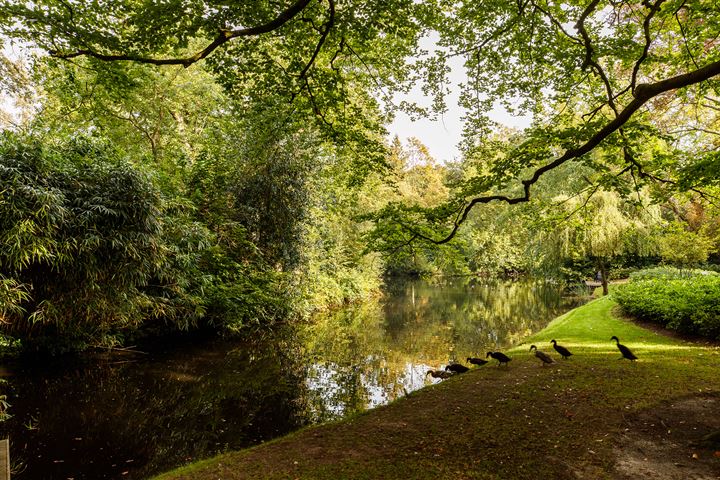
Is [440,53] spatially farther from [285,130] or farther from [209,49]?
[209,49]

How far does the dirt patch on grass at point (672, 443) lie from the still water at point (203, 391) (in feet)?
14.6

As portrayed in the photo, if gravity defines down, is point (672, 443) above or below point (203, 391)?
above

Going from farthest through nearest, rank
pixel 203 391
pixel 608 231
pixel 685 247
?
1. pixel 608 231
2. pixel 685 247
3. pixel 203 391

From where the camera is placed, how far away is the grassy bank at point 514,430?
4070 mm

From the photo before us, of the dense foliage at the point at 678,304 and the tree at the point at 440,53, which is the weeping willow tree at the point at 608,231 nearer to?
the dense foliage at the point at 678,304

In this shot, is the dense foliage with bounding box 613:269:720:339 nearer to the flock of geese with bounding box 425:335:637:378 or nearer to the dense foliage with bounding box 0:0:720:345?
the dense foliage with bounding box 0:0:720:345

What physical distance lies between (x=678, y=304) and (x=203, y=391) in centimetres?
1199

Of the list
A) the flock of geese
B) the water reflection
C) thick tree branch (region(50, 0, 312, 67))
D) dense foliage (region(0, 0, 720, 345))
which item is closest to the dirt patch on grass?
the flock of geese

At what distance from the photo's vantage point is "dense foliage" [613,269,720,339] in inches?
364

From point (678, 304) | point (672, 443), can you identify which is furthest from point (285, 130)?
point (678, 304)

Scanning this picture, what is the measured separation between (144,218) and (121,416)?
3.90 m

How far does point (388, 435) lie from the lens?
5047 millimetres

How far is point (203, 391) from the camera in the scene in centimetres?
866

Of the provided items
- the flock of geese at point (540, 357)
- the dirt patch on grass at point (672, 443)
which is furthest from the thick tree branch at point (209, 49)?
the flock of geese at point (540, 357)
